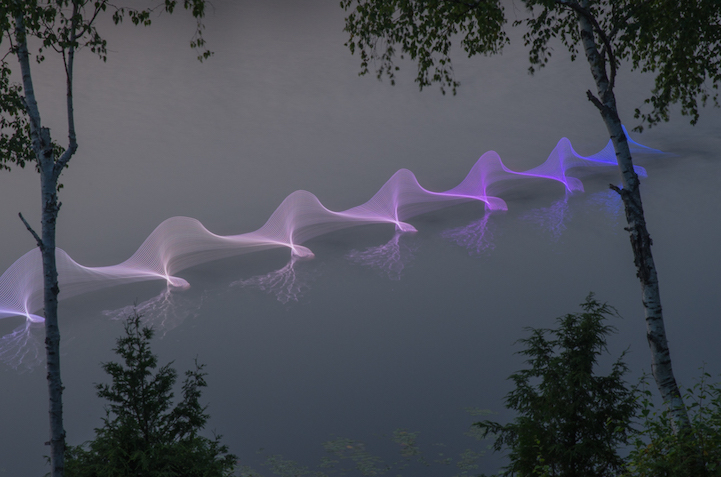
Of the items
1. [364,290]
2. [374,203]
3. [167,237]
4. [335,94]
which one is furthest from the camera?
[335,94]

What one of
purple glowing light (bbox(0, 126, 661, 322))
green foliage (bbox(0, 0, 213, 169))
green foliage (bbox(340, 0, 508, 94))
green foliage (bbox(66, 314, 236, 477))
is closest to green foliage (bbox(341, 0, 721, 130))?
green foliage (bbox(340, 0, 508, 94))

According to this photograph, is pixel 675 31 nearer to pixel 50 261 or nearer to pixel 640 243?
pixel 640 243

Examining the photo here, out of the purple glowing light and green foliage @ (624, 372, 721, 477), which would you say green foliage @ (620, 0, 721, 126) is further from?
the purple glowing light

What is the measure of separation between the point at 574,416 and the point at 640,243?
2157 millimetres

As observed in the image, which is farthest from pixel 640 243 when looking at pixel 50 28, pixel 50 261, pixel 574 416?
pixel 50 28

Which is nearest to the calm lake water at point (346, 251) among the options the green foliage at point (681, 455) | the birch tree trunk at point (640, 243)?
the birch tree trunk at point (640, 243)

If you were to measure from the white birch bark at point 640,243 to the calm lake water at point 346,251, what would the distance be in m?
1.97

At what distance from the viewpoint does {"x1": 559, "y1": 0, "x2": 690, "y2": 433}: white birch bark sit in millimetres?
7344

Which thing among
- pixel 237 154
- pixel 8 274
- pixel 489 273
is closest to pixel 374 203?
pixel 489 273

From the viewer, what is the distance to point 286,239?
57.2 ft

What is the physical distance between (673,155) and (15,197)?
2237cm

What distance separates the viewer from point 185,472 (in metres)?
6.73

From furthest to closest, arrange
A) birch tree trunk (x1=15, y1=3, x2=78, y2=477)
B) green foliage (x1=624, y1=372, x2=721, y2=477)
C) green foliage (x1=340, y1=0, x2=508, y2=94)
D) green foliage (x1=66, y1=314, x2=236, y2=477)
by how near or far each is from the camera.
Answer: green foliage (x1=340, y1=0, x2=508, y2=94) < birch tree trunk (x1=15, y1=3, x2=78, y2=477) < green foliage (x1=66, y1=314, x2=236, y2=477) < green foliage (x1=624, y1=372, x2=721, y2=477)

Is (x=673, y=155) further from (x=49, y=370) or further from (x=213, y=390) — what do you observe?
(x=49, y=370)
